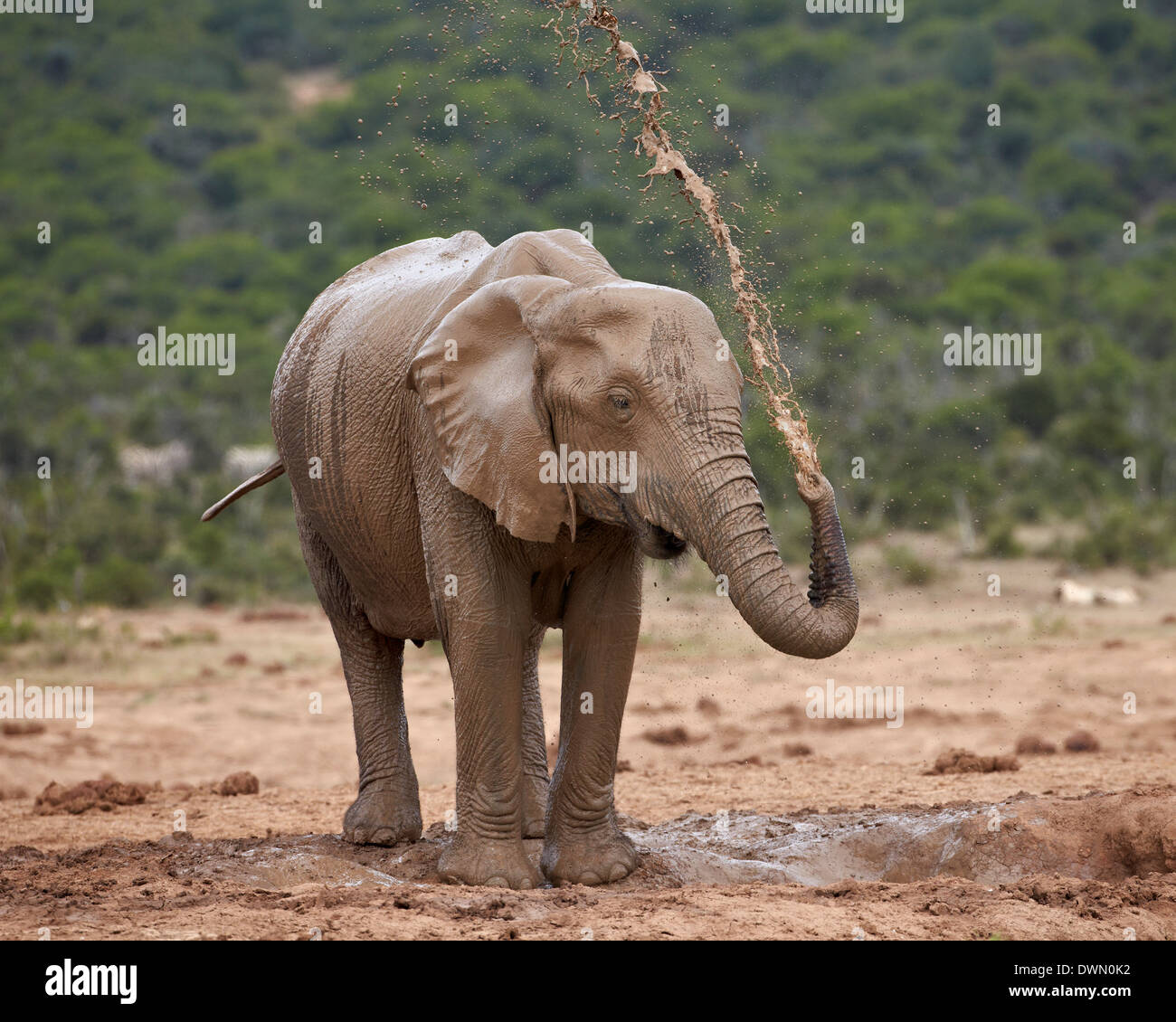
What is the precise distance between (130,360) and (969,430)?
20.5 metres

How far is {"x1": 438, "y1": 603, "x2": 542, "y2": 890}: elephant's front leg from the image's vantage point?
6.85 meters

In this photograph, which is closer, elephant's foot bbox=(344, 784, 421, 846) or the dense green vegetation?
elephant's foot bbox=(344, 784, 421, 846)

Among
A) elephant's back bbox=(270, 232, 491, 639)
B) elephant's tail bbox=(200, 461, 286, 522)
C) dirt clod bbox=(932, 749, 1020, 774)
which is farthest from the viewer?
dirt clod bbox=(932, 749, 1020, 774)

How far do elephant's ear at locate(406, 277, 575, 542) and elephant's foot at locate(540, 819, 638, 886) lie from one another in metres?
1.43

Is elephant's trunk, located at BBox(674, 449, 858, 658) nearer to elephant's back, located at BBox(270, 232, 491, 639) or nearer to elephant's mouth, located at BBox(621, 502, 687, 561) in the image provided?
elephant's mouth, located at BBox(621, 502, 687, 561)

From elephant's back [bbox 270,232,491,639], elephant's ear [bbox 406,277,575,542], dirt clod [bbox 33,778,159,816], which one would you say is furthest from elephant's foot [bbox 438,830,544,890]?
dirt clod [bbox 33,778,159,816]

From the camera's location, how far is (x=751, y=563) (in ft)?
19.5

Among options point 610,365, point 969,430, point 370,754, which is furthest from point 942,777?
point 969,430

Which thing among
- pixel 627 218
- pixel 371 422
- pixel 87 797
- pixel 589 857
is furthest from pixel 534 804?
pixel 627 218

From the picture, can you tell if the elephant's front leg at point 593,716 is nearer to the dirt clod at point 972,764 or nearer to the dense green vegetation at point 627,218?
the dense green vegetation at point 627,218

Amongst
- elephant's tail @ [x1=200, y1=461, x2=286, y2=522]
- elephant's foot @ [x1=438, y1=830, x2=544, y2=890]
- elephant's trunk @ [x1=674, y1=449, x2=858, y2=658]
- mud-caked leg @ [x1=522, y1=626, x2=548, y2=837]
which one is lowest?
elephant's foot @ [x1=438, y1=830, x2=544, y2=890]

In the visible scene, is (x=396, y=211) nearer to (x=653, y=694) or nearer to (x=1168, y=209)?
(x=1168, y=209)

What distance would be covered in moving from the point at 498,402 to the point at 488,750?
1.52 meters

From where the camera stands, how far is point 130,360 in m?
38.5
